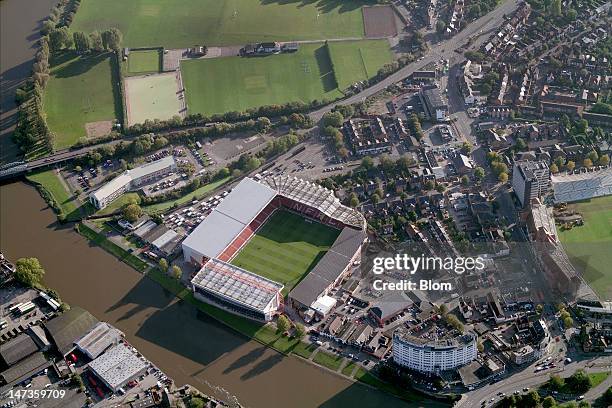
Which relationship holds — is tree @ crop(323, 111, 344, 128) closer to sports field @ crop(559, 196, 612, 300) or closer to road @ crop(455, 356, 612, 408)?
sports field @ crop(559, 196, 612, 300)

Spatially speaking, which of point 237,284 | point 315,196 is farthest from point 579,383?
point 315,196

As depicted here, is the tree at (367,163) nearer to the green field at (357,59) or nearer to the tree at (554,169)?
the green field at (357,59)

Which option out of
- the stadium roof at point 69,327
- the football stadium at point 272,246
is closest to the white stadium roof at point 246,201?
the football stadium at point 272,246

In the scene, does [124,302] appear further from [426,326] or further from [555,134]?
[555,134]

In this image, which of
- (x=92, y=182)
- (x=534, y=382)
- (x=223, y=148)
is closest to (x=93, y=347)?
(x=92, y=182)

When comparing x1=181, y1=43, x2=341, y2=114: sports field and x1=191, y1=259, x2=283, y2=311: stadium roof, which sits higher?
x1=181, y1=43, x2=341, y2=114: sports field

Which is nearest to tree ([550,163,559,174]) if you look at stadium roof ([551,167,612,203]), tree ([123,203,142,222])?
stadium roof ([551,167,612,203])
